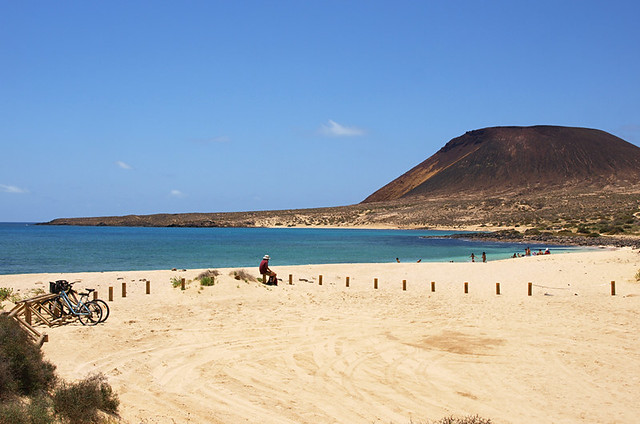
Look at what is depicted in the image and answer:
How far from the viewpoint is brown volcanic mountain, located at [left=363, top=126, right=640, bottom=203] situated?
458ft

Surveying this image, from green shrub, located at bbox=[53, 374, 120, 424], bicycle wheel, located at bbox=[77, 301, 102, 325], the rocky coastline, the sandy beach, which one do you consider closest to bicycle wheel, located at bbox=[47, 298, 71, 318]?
bicycle wheel, located at bbox=[77, 301, 102, 325]

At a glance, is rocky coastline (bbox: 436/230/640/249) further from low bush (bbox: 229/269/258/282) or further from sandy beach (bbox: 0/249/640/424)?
low bush (bbox: 229/269/258/282)

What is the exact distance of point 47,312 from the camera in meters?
14.1

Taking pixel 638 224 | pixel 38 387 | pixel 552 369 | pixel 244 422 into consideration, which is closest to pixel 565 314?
pixel 552 369

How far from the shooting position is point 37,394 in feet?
25.5

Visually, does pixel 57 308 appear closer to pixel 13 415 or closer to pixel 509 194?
pixel 13 415

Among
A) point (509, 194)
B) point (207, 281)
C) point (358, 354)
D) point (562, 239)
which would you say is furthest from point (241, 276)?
point (509, 194)

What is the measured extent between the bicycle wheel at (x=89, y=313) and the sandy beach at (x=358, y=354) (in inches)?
14.9

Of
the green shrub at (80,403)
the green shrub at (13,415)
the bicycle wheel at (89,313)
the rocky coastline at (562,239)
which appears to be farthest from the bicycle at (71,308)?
the rocky coastline at (562,239)

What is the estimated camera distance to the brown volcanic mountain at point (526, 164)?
140 meters

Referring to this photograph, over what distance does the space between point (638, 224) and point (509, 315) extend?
59.6m

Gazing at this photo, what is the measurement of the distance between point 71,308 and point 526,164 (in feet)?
521

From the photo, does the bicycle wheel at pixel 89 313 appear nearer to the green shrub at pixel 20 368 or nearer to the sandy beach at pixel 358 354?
the sandy beach at pixel 358 354

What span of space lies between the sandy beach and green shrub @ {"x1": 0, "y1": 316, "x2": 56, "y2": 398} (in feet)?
4.38
